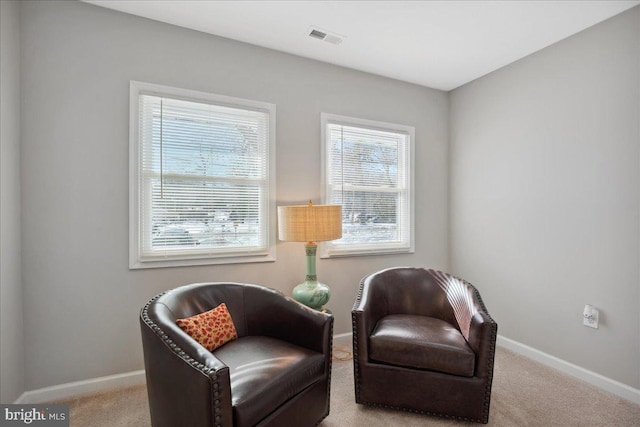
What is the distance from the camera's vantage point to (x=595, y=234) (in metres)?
2.44

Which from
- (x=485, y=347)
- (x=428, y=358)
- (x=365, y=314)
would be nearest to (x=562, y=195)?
(x=485, y=347)

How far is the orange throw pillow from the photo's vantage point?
1.75m

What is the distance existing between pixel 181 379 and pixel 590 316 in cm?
281

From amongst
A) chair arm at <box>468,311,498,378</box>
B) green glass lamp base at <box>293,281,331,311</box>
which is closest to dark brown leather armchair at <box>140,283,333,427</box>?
green glass lamp base at <box>293,281,331,311</box>

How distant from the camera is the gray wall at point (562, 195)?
2.27 metres

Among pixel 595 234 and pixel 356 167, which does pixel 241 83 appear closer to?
pixel 356 167

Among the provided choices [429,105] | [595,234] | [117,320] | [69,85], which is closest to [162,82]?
[69,85]

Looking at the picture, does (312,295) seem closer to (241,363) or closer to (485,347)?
(241,363)

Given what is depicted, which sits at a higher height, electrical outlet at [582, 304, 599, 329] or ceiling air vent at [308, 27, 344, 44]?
ceiling air vent at [308, 27, 344, 44]

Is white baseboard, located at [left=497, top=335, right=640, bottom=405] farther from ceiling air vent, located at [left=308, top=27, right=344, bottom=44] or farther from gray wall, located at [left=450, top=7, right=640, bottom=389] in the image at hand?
ceiling air vent, located at [left=308, top=27, right=344, bottom=44]

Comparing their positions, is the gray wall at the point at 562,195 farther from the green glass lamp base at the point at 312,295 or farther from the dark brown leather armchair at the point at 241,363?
the dark brown leather armchair at the point at 241,363

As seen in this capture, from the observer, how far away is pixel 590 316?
2443mm

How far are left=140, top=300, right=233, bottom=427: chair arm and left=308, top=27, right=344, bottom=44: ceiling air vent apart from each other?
2246 millimetres

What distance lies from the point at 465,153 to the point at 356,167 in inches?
49.2
